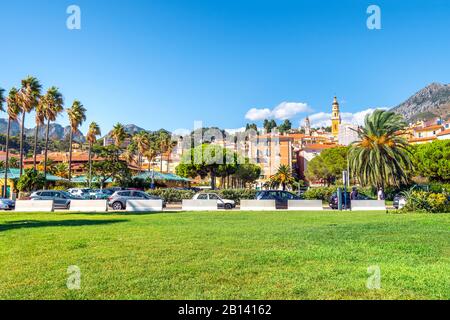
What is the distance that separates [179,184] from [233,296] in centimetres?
7567

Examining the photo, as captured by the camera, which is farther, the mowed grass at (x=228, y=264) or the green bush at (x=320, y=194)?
the green bush at (x=320, y=194)

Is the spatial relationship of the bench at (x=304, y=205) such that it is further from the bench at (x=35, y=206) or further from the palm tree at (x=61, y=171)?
the palm tree at (x=61, y=171)

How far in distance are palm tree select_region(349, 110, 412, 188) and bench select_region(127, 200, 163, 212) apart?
2048 cm

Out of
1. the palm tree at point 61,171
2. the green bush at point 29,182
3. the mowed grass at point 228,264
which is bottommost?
the mowed grass at point 228,264

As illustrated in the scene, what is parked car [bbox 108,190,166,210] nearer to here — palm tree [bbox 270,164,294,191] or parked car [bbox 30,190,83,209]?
parked car [bbox 30,190,83,209]

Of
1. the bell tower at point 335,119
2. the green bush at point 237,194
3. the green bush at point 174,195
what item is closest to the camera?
the green bush at point 237,194

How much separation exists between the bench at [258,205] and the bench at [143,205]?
253 inches

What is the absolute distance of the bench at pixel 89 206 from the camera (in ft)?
96.8

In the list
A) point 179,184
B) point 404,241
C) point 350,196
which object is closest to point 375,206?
point 350,196

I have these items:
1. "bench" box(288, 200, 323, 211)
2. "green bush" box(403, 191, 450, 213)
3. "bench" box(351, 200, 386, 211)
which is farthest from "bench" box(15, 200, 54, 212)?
"green bush" box(403, 191, 450, 213)

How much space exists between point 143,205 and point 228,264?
23.1 metres

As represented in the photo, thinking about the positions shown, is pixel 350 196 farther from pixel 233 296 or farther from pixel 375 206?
pixel 233 296

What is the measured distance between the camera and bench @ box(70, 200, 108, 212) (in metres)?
29.5

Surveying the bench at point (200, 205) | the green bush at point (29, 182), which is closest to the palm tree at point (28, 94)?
the green bush at point (29, 182)
